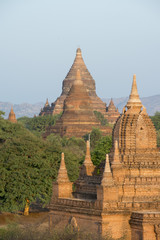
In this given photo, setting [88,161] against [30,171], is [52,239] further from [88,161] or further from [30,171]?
[30,171]

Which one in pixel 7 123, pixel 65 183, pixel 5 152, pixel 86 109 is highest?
pixel 86 109

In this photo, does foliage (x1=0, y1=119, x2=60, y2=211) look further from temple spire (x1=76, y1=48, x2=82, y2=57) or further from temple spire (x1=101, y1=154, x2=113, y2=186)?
temple spire (x1=76, y1=48, x2=82, y2=57)

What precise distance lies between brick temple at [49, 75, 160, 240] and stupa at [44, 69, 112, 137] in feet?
245

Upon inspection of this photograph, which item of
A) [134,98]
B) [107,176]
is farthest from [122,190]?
[134,98]

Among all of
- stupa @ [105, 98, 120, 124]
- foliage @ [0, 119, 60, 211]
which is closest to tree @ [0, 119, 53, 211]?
foliage @ [0, 119, 60, 211]

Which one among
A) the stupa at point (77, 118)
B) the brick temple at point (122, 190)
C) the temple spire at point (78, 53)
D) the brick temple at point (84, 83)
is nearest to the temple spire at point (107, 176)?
the brick temple at point (122, 190)

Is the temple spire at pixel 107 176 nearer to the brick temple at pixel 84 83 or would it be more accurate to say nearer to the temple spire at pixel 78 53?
the brick temple at pixel 84 83

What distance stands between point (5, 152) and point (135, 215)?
87.1 feet

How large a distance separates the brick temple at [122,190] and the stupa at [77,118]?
74696 millimetres

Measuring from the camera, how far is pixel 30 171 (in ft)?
193

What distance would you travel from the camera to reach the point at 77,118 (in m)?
121

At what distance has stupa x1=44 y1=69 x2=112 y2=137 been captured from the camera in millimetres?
116062

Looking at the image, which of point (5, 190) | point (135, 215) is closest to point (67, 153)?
point (5, 190)

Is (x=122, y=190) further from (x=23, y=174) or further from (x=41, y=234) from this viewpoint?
(x=23, y=174)
